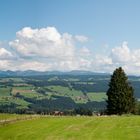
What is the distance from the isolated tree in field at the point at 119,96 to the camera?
97.6 meters

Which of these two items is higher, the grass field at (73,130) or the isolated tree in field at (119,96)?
the isolated tree in field at (119,96)

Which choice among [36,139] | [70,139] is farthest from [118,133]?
[36,139]

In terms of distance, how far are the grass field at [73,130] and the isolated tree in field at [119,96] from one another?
38.3m

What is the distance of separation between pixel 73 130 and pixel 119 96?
48.2 meters

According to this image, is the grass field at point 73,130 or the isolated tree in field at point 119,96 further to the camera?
the isolated tree in field at point 119,96

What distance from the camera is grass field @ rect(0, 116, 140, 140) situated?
4670cm

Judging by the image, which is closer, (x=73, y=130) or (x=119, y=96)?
(x=73, y=130)

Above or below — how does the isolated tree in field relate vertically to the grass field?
above

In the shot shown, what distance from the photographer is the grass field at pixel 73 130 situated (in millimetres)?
46703

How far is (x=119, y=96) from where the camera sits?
9825cm

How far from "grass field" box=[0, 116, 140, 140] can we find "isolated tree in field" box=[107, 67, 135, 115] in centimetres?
3830

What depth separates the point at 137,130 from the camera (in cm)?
4847

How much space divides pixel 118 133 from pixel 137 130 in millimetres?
2595

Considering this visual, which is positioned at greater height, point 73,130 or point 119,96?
point 119,96
